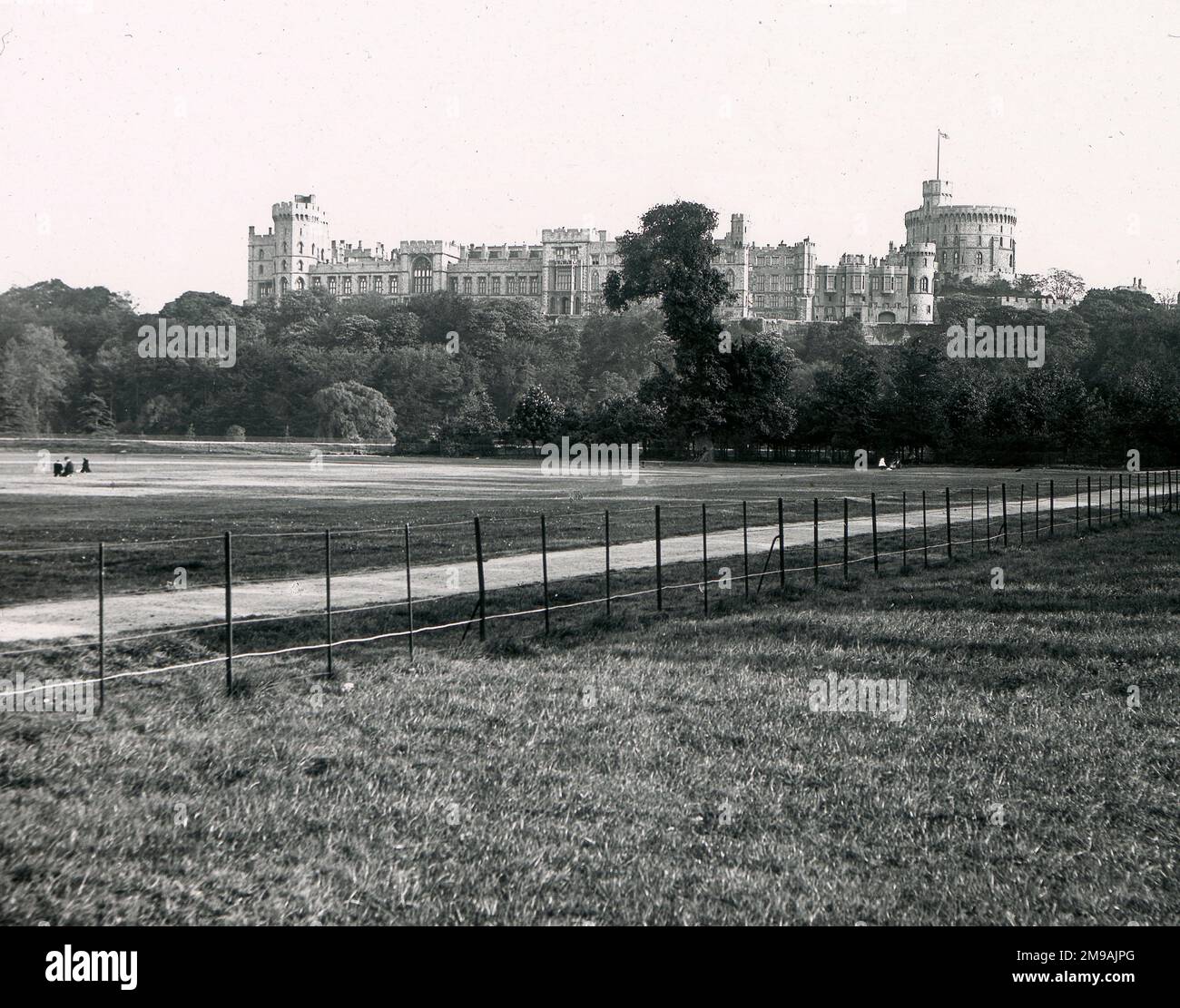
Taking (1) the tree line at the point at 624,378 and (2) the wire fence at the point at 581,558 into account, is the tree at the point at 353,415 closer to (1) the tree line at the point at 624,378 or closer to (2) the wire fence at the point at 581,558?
(1) the tree line at the point at 624,378

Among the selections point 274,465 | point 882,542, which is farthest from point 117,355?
point 882,542

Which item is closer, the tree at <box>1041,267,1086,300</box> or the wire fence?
the wire fence

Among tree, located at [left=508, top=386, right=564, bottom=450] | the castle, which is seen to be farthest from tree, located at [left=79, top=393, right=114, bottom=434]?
the castle

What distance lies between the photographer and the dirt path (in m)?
13.4

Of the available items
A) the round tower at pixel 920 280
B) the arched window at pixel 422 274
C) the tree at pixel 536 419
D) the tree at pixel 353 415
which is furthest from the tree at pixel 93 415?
the round tower at pixel 920 280

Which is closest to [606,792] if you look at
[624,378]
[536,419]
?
[536,419]

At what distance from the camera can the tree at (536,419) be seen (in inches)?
3440

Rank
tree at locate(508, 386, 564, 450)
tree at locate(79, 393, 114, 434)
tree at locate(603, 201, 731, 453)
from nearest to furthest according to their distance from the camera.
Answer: tree at locate(603, 201, 731, 453) < tree at locate(508, 386, 564, 450) < tree at locate(79, 393, 114, 434)

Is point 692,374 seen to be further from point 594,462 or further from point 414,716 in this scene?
point 414,716

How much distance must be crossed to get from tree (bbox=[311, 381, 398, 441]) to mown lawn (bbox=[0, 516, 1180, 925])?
301 ft

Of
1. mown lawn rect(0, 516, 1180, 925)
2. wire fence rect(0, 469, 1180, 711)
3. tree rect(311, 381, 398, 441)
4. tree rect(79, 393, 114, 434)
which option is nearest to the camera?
mown lawn rect(0, 516, 1180, 925)

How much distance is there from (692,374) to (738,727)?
233 feet

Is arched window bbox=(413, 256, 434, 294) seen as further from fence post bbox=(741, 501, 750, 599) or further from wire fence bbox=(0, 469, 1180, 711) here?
fence post bbox=(741, 501, 750, 599)
